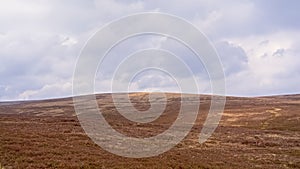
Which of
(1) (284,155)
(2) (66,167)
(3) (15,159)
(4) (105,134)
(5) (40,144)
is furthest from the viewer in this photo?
(4) (105,134)

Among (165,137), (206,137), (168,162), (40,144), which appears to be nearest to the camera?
(168,162)

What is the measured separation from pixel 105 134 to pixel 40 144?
12.9m

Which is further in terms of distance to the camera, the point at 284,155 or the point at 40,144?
the point at 284,155

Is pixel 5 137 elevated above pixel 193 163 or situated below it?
above

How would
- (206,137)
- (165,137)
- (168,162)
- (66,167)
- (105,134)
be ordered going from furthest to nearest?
(206,137) < (165,137) < (105,134) < (168,162) < (66,167)

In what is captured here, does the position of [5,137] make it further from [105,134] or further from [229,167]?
[229,167]

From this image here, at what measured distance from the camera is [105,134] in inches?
1946

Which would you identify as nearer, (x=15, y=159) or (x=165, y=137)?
(x=15, y=159)

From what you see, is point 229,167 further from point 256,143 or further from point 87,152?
point 256,143

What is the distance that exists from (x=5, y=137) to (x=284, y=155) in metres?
29.2

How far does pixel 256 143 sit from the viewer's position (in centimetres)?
5484

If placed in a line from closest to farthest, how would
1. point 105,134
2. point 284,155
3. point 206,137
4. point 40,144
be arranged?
point 40,144
point 284,155
point 105,134
point 206,137

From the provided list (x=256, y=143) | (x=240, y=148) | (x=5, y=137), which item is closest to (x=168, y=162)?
(x=5, y=137)

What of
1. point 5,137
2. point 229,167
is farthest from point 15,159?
point 229,167
